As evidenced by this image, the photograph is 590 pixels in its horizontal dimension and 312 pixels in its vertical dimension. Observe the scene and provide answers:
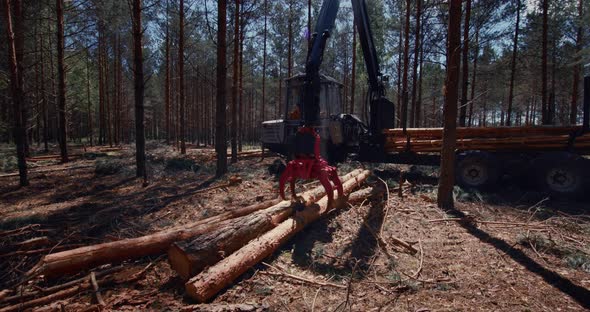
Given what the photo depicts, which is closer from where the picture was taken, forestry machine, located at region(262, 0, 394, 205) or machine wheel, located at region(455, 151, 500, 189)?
machine wheel, located at region(455, 151, 500, 189)

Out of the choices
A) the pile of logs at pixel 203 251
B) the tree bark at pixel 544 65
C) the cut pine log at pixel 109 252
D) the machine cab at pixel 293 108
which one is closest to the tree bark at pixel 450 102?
the pile of logs at pixel 203 251

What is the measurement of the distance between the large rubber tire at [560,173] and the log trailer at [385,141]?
0.02 metres

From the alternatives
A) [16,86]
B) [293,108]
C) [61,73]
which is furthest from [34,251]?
[61,73]

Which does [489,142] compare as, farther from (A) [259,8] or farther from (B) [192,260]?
(A) [259,8]

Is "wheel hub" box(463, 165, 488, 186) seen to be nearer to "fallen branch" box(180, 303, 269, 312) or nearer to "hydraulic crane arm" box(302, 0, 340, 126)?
"hydraulic crane arm" box(302, 0, 340, 126)

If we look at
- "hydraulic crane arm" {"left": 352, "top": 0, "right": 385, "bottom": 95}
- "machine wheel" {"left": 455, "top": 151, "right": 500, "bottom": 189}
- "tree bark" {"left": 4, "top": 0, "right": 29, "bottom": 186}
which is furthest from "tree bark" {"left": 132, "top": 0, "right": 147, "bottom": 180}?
"machine wheel" {"left": 455, "top": 151, "right": 500, "bottom": 189}

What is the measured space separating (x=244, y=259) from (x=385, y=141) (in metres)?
7.92

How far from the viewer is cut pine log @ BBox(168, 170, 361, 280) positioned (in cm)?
350

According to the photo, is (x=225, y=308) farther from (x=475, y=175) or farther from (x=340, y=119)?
(x=340, y=119)

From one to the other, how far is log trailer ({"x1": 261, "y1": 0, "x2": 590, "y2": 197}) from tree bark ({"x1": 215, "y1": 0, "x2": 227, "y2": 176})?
7.04 feet

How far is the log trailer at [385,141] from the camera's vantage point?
237 inches

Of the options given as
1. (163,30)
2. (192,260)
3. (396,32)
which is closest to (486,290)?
(192,260)

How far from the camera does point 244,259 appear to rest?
148 inches

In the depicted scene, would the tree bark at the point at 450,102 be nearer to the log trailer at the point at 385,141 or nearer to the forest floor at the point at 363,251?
the forest floor at the point at 363,251
